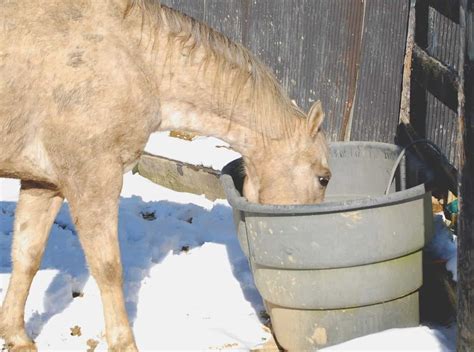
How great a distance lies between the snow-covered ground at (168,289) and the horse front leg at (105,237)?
235mm

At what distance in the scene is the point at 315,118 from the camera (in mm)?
5027

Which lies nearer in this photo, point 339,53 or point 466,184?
point 466,184

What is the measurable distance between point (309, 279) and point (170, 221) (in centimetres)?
264

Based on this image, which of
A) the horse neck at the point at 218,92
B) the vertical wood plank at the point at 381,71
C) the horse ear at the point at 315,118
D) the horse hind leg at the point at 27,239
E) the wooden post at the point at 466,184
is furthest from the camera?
the vertical wood plank at the point at 381,71

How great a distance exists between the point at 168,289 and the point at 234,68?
59.8 inches

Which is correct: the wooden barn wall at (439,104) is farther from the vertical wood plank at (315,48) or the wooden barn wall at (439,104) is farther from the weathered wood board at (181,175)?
the weathered wood board at (181,175)

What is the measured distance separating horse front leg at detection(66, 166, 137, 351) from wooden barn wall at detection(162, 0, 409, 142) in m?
2.66

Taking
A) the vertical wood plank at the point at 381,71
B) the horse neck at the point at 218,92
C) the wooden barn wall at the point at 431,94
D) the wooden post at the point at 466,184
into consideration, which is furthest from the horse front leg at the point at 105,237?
the vertical wood plank at the point at 381,71

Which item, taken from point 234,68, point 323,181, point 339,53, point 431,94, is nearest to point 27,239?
point 234,68

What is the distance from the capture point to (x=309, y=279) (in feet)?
14.6

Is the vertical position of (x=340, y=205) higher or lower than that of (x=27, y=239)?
higher

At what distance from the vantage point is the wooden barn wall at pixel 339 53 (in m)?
6.68

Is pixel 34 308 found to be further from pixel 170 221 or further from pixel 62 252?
pixel 170 221

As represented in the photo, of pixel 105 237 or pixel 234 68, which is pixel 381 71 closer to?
pixel 234 68
